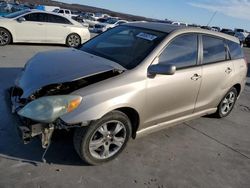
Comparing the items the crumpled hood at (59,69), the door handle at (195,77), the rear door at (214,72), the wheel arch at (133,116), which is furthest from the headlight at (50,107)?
the rear door at (214,72)

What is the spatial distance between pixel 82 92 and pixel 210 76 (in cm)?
239

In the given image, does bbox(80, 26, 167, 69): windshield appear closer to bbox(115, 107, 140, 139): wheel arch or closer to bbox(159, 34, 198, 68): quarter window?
bbox(159, 34, 198, 68): quarter window

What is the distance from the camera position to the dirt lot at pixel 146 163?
138 inches

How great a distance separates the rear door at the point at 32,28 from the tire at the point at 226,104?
341 inches

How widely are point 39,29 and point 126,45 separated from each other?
342 inches

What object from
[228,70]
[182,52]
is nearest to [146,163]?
[182,52]

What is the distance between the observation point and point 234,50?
5.78 m

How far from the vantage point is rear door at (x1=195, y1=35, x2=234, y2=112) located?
194 inches

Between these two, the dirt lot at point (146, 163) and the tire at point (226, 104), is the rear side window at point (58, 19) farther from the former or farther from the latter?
the tire at point (226, 104)

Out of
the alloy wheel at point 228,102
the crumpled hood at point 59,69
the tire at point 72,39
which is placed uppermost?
the crumpled hood at point 59,69

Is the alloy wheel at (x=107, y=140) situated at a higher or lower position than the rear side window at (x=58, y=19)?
lower

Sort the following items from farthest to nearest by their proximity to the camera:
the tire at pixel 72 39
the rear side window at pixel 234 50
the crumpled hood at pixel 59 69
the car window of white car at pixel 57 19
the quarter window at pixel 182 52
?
the tire at pixel 72 39, the car window of white car at pixel 57 19, the rear side window at pixel 234 50, the quarter window at pixel 182 52, the crumpled hood at pixel 59 69

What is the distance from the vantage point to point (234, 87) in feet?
19.5

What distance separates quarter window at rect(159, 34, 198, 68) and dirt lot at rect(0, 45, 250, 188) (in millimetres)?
1206
